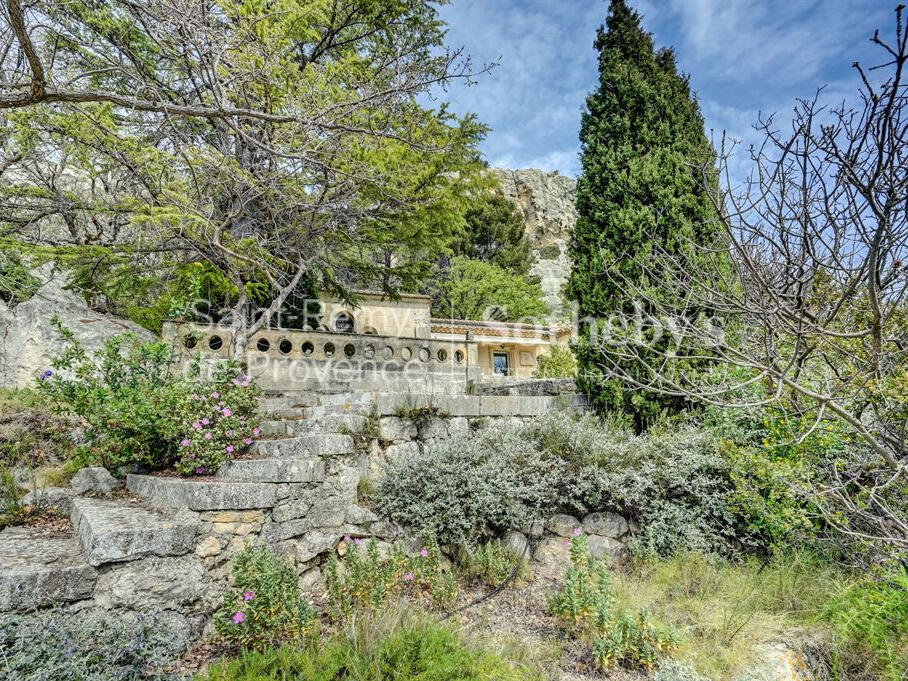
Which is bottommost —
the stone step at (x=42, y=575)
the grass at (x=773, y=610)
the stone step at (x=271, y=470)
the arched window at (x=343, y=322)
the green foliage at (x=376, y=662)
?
the grass at (x=773, y=610)

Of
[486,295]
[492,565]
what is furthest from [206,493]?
[486,295]

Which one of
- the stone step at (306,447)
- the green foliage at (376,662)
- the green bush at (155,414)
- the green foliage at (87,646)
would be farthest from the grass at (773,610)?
the green bush at (155,414)

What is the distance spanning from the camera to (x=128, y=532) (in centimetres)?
281

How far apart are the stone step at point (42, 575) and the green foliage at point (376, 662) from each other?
0.86 metres

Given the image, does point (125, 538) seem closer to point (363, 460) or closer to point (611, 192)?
point (363, 460)

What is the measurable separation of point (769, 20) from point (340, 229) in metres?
6.76

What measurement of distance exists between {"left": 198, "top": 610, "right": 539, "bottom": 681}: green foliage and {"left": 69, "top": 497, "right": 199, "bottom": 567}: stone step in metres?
0.81

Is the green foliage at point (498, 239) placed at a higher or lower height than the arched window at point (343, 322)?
higher

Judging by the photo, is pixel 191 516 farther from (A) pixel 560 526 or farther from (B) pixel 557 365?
(B) pixel 557 365

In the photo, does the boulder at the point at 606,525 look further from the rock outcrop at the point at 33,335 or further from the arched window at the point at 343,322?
the arched window at the point at 343,322

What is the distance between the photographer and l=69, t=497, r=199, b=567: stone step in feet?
8.93

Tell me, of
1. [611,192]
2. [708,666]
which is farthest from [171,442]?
[611,192]

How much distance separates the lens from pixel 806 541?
4332 millimetres

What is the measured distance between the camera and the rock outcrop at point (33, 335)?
7.48 m
